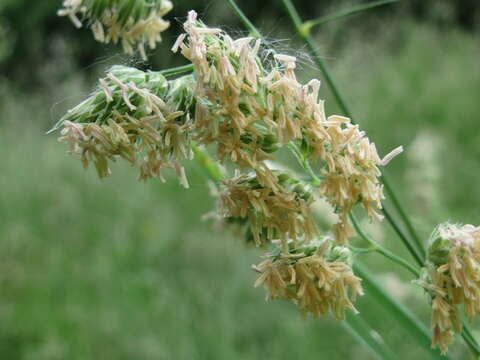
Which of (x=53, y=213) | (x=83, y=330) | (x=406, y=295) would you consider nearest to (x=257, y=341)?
(x=83, y=330)

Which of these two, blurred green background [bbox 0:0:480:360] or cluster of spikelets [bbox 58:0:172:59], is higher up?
cluster of spikelets [bbox 58:0:172:59]

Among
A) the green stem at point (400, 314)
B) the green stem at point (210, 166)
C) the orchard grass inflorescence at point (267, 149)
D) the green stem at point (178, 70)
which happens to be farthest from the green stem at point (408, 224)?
the green stem at point (178, 70)

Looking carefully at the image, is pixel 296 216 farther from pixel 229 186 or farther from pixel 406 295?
pixel 406 295

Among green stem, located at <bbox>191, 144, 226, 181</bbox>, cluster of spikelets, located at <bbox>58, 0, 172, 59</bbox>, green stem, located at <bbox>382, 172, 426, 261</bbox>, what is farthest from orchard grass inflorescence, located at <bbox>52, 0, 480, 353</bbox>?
green stem, located at <bbox>191, 144, 226, 181</bbox>

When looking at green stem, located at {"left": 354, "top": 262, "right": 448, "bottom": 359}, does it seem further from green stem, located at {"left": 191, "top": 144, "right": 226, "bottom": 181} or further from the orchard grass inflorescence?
green stem, located at {"left": 191, "top": 144, "right": 226, "bottom": 181}

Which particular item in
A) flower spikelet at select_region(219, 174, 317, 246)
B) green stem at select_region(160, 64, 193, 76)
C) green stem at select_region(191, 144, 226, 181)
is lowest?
flower spikelet at select_region(219, 174, 317, 246)
